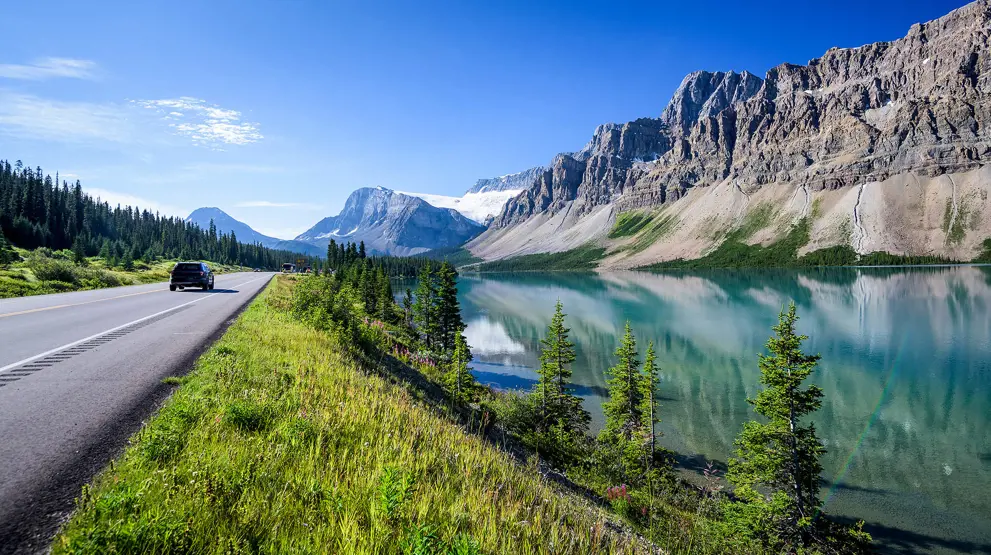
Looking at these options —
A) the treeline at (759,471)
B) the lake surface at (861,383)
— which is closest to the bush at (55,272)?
the lake surface at (861,383)

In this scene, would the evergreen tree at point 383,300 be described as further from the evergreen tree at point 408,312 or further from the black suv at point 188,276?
the black suv at point 188,276

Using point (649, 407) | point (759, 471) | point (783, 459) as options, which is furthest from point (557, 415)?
point (783, 459)

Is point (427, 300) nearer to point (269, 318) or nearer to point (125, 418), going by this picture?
point (269, 318)

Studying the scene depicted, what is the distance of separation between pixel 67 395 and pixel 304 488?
20.1 feet

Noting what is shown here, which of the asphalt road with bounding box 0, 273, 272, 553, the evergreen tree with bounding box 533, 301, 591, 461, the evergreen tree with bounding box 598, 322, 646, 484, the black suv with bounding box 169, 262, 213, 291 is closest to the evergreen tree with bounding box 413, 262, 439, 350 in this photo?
the evergreen tree with bounding box 533, 301, 591, 461

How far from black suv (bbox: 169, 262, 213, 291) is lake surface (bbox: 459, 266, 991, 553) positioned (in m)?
25.3

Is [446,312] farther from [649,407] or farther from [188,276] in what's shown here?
[649,407]

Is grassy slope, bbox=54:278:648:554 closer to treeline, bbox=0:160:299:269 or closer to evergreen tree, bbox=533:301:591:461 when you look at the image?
evergreen tree, bbox=533:301:591:461

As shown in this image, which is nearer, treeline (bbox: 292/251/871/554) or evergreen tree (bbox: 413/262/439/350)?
treeline (bbox: 292/251/871/554)

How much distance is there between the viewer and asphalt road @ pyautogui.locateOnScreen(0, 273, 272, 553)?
3941mm

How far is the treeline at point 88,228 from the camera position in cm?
9794

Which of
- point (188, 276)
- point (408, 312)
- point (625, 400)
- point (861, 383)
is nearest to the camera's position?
point (625, 400)

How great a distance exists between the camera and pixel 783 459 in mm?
15703

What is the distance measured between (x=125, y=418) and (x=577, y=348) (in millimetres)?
49144
